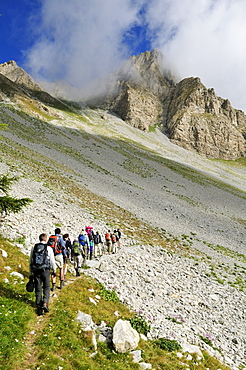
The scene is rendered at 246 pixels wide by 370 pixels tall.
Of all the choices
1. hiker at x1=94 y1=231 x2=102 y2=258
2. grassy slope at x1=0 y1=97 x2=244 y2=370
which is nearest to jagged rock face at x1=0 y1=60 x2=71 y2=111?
hiker at x1=94 y1=231 x2=102 y2=258

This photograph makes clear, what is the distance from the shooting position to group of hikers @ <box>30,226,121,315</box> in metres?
8.44

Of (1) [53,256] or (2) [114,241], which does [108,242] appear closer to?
(2) [114,241]

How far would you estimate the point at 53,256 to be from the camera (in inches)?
348

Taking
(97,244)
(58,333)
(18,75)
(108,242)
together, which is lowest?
(97,244)

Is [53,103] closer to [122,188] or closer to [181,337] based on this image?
[122,188]

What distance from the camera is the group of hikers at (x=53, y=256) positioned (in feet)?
27.7

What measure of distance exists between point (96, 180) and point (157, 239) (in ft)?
74.0

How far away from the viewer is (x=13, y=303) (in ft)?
26.7

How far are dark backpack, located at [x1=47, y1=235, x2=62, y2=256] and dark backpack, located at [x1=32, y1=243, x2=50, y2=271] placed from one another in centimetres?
238

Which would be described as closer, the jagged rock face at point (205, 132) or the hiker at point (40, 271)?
the hiker at point (40, 271)

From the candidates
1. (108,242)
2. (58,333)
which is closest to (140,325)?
(58,333)

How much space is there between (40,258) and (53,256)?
21.4 inches

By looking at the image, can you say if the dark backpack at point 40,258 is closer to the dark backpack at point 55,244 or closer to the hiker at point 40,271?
the hiker at point 40,271

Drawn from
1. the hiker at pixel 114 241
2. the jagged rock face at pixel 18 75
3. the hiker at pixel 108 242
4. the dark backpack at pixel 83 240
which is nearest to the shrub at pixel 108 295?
the dark backpack at pixel 83 240
